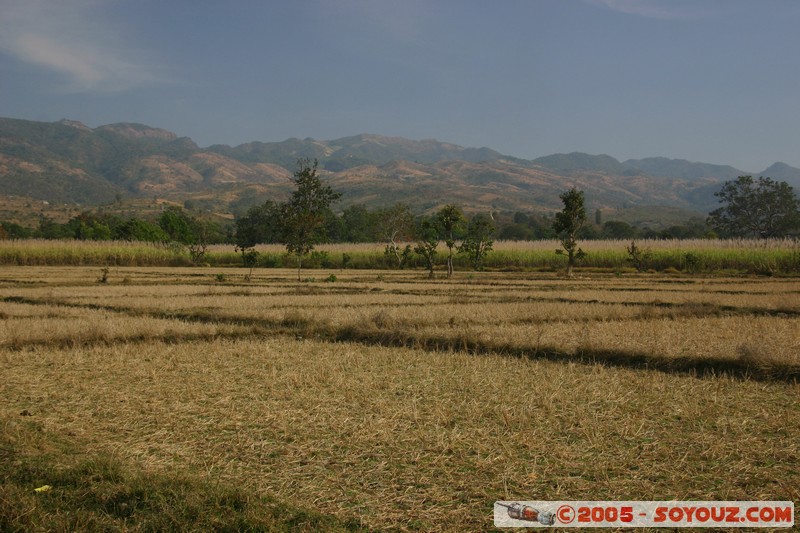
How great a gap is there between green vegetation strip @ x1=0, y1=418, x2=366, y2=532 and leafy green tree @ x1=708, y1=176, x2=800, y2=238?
99323 mm

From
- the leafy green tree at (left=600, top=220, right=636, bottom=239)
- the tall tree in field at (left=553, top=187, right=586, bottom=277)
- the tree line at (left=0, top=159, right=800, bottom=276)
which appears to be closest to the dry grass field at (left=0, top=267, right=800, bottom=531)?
the tall tree in field at (left=553, top=187, right=586, bottom=277)

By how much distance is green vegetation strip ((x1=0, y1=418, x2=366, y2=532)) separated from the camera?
16.8 feet

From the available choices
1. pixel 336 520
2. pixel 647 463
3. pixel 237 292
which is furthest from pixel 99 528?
pixel 237 292

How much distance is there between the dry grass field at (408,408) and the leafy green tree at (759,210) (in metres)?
85.0

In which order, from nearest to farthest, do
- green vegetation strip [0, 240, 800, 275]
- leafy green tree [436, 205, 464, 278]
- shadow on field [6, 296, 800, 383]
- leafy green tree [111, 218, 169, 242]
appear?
shadow on field [6, 296, 800, 383], leafy green tree [436, 205, 464, 278], green vegetation strip [0, 240, 800, 275], leafy green tree [111, 218, 169, 242]

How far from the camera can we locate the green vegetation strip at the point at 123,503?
511 cm

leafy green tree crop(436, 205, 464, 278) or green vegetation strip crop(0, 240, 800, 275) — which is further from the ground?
leafy green tree crop(436, 205, 464, 278)

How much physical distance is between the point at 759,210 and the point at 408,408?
100186 mm

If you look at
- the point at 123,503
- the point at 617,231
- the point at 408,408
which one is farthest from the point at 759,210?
the point at 123,503

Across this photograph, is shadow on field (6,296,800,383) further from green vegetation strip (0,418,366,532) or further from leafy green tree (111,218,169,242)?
leafy green tree (111,218,169,242)

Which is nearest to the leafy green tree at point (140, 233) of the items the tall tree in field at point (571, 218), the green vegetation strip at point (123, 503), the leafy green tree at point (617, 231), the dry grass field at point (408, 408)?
the tall tree in field at point (571, 218)

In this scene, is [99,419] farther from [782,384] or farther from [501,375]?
[782,384]

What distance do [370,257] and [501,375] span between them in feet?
158

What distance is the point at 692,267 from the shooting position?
46469 mm
